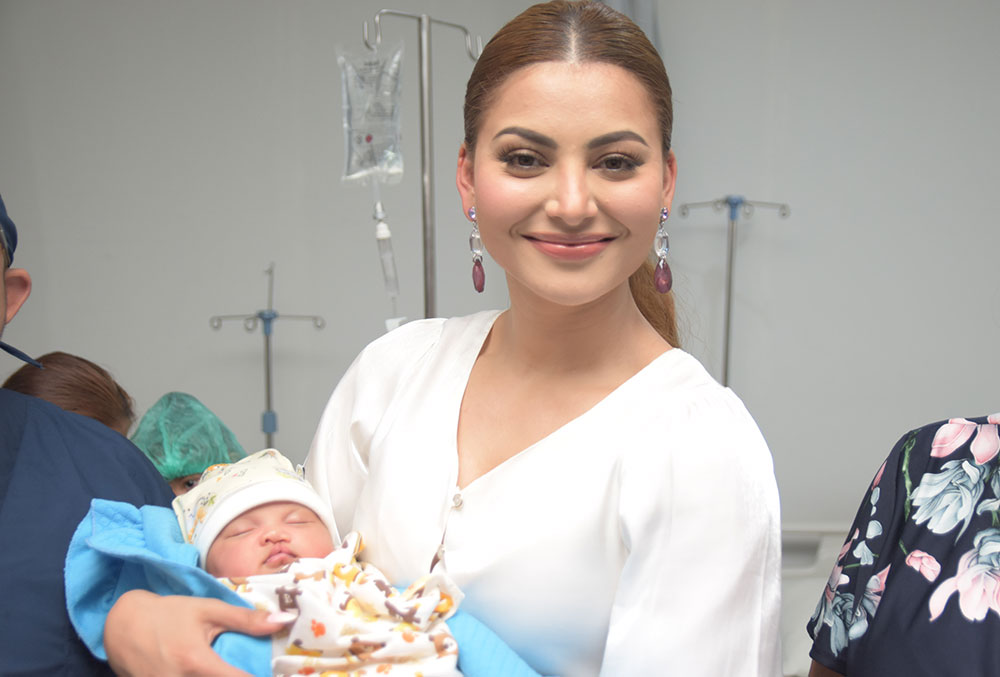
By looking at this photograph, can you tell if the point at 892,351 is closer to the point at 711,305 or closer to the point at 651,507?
the point at 711,305

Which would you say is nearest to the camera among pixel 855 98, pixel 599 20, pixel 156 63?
pixel 599 20

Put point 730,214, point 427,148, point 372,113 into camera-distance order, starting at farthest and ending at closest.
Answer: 1. point 730,214
2. point 427,148
3. point 372,113

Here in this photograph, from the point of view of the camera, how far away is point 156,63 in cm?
352

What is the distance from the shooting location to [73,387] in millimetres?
2127

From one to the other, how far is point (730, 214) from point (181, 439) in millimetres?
2238

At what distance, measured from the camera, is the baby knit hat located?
125cm

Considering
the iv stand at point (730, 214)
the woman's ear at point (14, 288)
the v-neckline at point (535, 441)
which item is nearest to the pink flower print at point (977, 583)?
the v-neckline at point (535, 441)

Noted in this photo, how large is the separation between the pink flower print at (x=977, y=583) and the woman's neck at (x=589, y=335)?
47 cm

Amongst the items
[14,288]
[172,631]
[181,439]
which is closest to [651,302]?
[172,631]

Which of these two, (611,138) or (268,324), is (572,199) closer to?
(611,138)

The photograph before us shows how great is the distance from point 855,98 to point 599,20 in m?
2.56

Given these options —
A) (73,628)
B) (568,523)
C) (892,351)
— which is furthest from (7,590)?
(892,351)

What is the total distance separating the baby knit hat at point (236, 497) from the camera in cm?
Result: 125

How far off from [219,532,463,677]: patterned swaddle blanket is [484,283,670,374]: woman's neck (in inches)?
14.2
